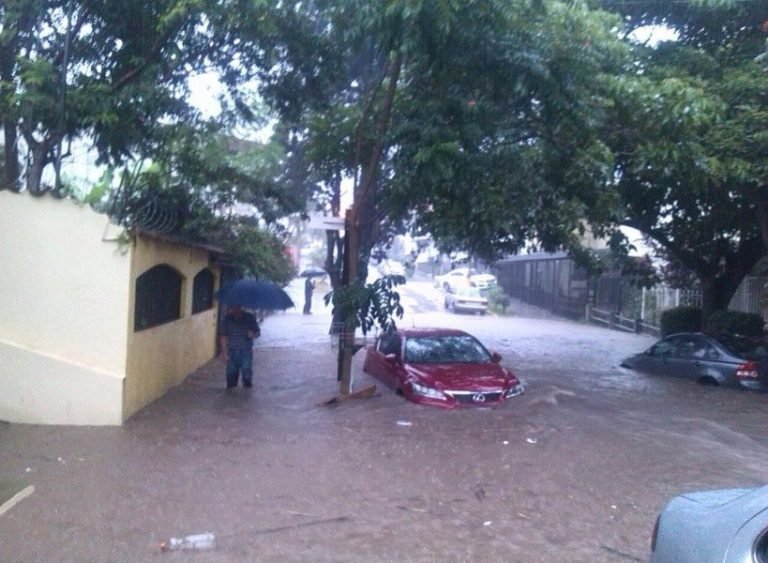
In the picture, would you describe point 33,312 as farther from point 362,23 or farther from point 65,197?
point 362,23

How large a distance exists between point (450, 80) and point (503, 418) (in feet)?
15.4

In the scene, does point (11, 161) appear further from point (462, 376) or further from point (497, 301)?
point (497, 301)

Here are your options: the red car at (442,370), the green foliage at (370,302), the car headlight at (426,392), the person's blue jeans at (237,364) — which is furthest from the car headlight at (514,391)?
the person's blue jeans at (237,364)

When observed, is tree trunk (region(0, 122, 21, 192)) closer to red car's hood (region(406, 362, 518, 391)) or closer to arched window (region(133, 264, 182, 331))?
arched window (region(133, 264, 182, 331))

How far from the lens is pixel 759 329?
Result: 21312mm

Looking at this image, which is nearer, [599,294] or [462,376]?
[462,376]

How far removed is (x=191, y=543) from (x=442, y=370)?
701 cm

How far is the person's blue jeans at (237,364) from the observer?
1471 cm

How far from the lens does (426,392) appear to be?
13.0 meters

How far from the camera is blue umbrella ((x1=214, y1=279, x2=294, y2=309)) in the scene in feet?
46.1

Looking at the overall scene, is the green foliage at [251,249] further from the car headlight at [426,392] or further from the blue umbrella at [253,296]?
the car headlight at [426,392]

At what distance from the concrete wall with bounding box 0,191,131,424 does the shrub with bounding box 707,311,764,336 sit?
14371mm

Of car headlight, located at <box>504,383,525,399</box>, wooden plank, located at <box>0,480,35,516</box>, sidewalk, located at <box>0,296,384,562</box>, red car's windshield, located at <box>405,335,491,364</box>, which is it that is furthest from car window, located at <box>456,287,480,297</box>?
wooden plank, located at <box>0,480,35,516</box>

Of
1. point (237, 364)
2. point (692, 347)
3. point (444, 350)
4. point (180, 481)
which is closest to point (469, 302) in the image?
point (692, 347)
